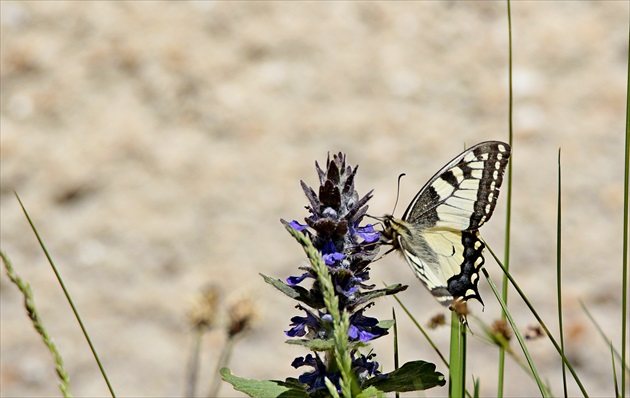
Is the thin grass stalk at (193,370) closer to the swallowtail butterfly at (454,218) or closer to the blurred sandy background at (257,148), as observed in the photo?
the blurred sandy background at (257,148)

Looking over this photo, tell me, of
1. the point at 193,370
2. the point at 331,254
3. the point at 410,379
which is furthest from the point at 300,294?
the point at 193,370

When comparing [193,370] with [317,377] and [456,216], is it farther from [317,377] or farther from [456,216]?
[317,377]

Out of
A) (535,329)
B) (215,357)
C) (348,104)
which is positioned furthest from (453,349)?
(348,104)

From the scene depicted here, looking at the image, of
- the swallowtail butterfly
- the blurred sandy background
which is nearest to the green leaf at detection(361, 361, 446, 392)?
the swallowtail butterfly

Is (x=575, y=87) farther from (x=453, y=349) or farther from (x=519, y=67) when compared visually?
(x=453, y=349)

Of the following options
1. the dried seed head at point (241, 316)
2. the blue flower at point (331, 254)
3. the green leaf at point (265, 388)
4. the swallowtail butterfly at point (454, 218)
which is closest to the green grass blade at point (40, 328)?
the green leaf at point (265, 388)

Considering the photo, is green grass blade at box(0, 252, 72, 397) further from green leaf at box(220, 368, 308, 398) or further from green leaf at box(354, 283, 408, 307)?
green leaf at box(354, 283, 408, 307)
